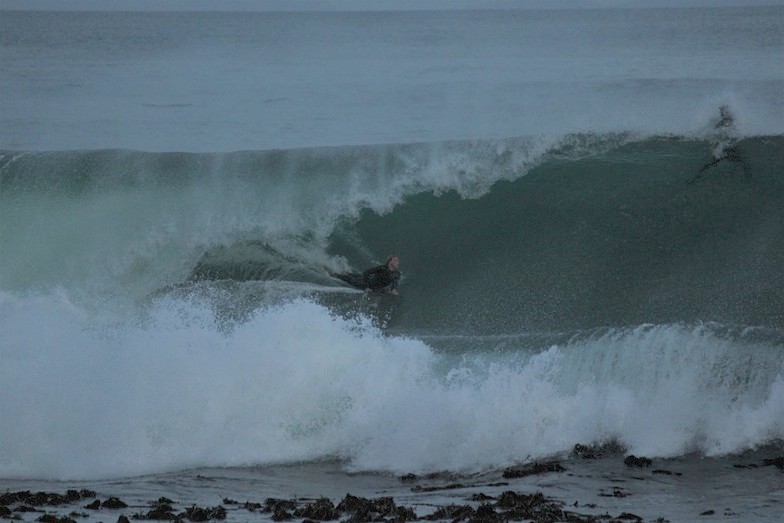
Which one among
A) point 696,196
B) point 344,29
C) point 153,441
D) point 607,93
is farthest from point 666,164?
point 344,29

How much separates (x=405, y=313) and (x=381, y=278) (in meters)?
0.72

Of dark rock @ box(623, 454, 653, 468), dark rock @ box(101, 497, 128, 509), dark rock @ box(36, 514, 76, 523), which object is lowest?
dark rock @ box(36, 514, 76, 523)

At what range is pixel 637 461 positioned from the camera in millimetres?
12430

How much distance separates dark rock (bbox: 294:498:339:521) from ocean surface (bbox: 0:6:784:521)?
3.82 feet

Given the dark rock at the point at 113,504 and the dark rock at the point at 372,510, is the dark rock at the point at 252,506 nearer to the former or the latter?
the dark rock at the point at 372,510

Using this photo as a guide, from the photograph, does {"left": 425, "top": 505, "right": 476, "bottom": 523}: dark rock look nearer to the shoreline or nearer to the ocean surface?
the shoreline

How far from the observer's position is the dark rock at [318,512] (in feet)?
32.9

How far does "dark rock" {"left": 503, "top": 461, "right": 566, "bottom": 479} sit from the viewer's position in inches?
480

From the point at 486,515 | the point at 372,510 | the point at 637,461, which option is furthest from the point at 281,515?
the point at 637,461

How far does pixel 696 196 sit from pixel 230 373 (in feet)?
29.9

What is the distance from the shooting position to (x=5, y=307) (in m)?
17.6

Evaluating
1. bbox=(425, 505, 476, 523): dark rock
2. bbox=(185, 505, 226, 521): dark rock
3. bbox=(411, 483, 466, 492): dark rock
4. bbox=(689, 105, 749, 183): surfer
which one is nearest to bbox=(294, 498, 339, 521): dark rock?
bbox=(185, 505, 226, 521): dark rock

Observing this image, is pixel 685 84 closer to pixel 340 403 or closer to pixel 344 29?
pixel 340 403

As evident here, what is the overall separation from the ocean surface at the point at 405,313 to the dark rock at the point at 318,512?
3.82ft
